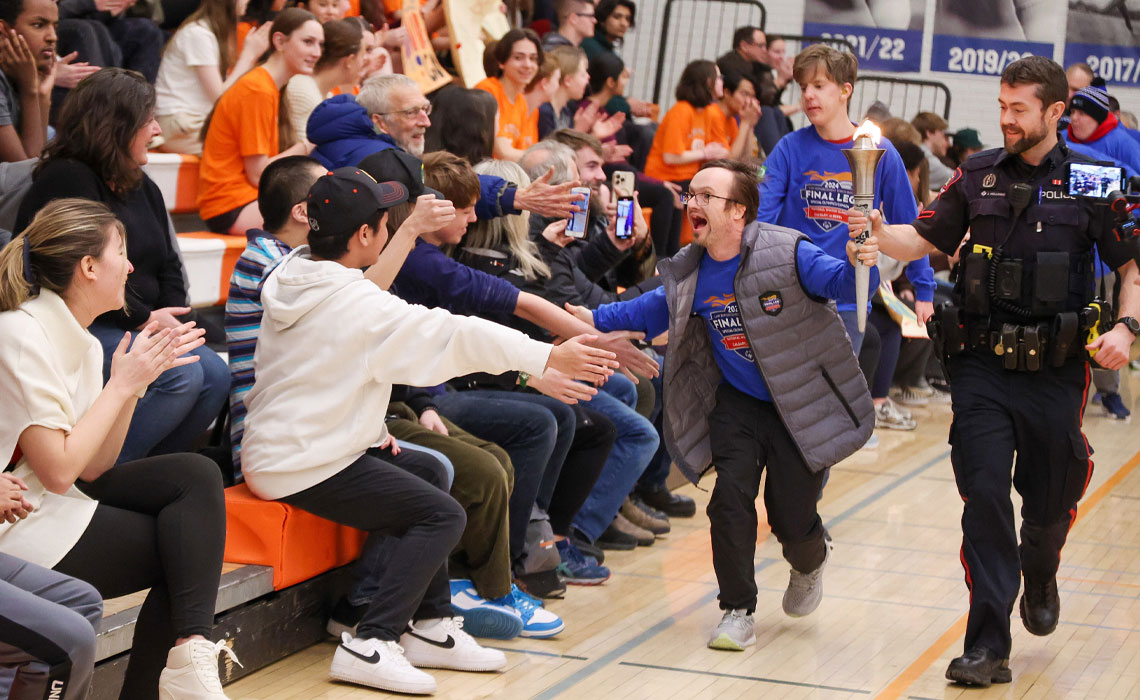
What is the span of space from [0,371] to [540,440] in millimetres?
2081

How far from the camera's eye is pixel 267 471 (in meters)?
3.94

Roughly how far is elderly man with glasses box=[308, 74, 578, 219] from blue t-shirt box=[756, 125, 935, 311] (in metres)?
0.93

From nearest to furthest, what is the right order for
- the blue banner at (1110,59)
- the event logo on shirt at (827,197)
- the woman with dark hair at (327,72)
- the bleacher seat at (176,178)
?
1. the event logo on shirt at (827,197)
2. the bleacher seat at (176,178)
3. the woman with dark hair at (327,72)
4. the blue banner at (1110,59)

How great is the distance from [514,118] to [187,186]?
2.22 meters

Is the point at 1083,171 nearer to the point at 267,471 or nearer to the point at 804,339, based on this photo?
the point at 804,339

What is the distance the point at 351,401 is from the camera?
382 centimetres

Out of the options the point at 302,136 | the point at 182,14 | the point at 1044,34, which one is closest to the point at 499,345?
the point at 302,136

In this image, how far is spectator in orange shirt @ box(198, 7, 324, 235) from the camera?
5988mm

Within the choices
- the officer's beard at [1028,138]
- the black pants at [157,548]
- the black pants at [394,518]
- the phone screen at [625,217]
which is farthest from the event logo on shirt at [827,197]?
the black pants at [157,548]

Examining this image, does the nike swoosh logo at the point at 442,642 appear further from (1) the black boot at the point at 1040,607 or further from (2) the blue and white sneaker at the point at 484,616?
(1) the black boot at the point at 1040,607

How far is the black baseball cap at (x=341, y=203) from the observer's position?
3836 millimetres

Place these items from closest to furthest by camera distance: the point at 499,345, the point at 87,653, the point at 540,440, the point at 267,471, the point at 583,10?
the point at 87,653 < the point at 499,345 < the point at 267,471 < the point at 540,440 < the point at 583,10

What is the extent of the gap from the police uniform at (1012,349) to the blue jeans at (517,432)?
1352 mm

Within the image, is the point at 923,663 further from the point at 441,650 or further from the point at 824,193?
the point at 824,193
